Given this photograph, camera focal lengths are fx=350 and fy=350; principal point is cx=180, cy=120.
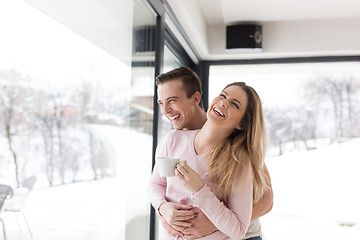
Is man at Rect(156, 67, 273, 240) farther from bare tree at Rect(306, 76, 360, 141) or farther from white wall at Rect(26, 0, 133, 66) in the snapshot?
bare tree at Rect(306, 76, 360, 141)

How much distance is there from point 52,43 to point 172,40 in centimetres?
198

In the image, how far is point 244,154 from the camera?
1.32 metres

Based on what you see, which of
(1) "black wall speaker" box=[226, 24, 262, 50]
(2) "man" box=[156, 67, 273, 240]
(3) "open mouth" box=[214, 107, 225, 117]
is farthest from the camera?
(1) "black wall speaker" box=[226, 24, 262, 50]

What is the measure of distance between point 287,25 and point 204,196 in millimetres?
3232

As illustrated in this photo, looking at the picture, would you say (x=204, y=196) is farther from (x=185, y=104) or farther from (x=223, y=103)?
(x=185, y=104)

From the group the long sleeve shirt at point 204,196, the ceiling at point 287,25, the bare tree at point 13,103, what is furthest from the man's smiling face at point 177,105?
the ceiling at point 287,25

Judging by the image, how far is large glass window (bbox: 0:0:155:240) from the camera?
996 millimetres

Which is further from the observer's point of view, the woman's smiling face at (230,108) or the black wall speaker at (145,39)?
the black wall speaker at (145,39)

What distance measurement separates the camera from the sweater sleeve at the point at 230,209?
3.88ft

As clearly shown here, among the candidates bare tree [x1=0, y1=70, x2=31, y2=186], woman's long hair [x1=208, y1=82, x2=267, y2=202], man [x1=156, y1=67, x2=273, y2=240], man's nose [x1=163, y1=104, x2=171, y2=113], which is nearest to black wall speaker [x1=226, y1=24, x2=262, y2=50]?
man [x1=156, y1=67, x2=273, y2=240]

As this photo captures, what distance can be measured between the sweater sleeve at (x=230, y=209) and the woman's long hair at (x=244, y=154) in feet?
0.13

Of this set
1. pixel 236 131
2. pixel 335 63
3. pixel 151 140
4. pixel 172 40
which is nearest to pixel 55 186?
pixel 236 131

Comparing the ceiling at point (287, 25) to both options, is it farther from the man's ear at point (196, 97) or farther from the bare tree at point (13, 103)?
the bare tree at point (13, 103)

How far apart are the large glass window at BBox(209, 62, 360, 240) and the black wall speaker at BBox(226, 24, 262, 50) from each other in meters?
0.54
